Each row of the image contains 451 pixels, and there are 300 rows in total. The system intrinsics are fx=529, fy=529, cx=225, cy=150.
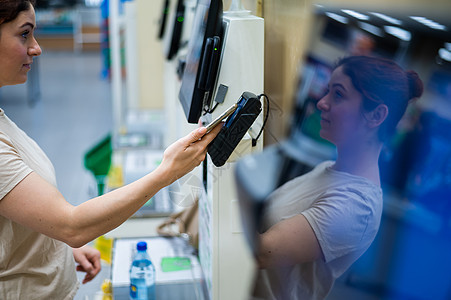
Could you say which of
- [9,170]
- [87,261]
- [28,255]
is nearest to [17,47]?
[9,170]

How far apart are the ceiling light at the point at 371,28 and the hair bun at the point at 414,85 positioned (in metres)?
0.08

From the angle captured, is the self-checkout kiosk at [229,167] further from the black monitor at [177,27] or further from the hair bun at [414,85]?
the black monitor at [177,27]

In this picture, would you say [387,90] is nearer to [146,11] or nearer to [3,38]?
[3,38]

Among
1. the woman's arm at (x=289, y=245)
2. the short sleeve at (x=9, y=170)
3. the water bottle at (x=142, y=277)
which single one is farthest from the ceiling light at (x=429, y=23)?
the water bottle at (x=142, y=277)

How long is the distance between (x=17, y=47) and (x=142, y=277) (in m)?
0.92

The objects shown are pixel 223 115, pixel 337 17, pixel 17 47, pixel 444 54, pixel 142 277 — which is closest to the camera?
pixel 444 54

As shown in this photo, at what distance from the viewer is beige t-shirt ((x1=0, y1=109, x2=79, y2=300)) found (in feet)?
4.54

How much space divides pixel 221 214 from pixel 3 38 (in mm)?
777

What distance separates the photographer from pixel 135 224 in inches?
105

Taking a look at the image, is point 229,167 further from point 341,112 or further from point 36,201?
point 341,112

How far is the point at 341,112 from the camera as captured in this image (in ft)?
2.15

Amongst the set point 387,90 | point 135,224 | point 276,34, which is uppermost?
point 387,90

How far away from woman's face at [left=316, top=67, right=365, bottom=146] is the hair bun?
0.27 ft

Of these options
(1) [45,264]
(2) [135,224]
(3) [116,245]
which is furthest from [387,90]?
(2) [135,224]
